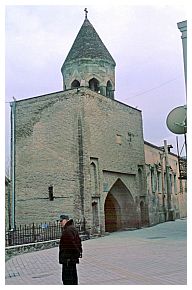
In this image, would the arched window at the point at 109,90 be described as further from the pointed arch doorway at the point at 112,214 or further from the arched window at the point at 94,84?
the pointed arch doorway at the point at 112,214

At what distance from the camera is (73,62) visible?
23938mm

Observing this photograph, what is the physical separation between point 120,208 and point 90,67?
8.43 meters

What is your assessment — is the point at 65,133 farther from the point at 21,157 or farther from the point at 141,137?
the point at 141,137

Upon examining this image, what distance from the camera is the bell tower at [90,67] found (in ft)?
77.6

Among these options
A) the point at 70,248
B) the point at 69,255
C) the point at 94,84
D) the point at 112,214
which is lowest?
the point at 112,214

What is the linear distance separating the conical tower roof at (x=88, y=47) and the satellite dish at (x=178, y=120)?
18.6 metres

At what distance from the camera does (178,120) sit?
5.78m

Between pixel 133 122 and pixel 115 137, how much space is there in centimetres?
280

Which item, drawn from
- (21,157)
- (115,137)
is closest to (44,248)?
(21,157)

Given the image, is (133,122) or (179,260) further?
(133,122)

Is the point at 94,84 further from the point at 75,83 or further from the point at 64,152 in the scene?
the point at 64,152

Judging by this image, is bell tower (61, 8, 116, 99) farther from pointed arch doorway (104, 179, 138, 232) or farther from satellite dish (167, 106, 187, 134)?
satellite dish (167, 106, 187, 134)

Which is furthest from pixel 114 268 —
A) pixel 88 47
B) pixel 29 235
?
pixel 88 47

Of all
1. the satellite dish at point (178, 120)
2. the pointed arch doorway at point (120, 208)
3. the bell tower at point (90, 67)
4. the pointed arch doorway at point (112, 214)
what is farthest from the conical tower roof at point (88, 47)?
the satellite dish at point (178, 120)
